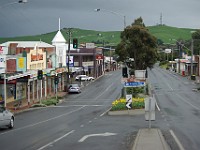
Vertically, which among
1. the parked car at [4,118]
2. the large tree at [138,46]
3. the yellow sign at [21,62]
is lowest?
the parked car at [4,118]

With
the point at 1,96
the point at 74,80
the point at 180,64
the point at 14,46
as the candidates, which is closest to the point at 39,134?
the point at 1,96

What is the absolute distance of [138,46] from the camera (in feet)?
199

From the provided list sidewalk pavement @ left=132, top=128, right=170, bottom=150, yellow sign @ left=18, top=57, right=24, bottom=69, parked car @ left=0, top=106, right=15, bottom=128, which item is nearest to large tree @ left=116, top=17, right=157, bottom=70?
yellow sign @ left=18, top=57, right=24, bottom=69

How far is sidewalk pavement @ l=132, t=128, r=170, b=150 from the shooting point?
18.8 metres

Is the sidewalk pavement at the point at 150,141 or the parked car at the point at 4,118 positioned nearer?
the sidewalk pavement at the point at 150,141

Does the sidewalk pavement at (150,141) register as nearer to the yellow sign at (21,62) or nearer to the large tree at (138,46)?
the yellow sign at (21,62)

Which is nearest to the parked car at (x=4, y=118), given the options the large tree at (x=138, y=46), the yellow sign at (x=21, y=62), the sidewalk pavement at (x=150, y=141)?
the sidewalk pavement at (x=150, y=141)

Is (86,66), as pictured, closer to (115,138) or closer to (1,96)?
(1,96)

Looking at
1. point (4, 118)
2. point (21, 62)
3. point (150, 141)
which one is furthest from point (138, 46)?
point (150, 141)

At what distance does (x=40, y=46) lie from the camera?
73.2m

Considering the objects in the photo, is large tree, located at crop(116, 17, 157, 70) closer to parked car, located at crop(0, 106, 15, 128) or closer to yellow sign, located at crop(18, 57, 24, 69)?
yellow sign, located at crop(18, 57, 24, 69)

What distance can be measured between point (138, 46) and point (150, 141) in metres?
40.6

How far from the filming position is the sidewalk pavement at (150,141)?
18.8 meters

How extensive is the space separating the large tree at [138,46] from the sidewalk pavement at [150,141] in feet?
119
